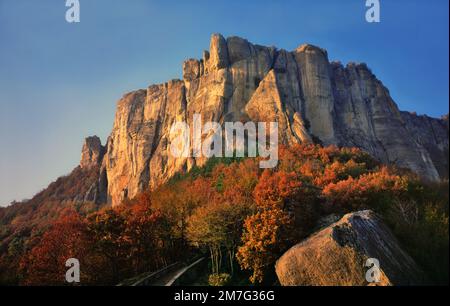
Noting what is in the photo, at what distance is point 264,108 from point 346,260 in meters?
44.3

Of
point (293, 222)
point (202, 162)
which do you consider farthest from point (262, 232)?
point (202, 162)

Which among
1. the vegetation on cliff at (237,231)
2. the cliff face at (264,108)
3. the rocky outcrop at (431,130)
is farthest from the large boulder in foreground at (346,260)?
the rocky outcrop at (431,130)

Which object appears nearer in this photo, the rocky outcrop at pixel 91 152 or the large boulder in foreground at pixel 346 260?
the large boulder in foreground at pixel 346 260

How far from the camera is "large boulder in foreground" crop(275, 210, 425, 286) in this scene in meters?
17.1

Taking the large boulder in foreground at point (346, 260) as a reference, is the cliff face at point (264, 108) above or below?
above

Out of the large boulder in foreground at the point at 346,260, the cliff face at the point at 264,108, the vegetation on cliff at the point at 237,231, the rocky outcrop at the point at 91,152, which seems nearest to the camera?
the large boulder in foreground at the point at 346,260

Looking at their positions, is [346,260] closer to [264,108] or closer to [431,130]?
[264,108]

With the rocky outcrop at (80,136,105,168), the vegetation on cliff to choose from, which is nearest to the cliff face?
the rocky outcrop at (80,136,105,168)

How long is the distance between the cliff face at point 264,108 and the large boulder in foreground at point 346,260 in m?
37.8

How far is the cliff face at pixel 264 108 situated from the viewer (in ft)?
202

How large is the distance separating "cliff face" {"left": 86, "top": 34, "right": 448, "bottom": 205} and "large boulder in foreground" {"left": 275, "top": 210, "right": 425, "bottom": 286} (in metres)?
37.8

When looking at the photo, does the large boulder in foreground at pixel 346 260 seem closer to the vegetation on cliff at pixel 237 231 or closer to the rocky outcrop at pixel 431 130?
the vegetation on cliff at pixel 237 231

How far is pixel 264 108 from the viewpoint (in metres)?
60.2
